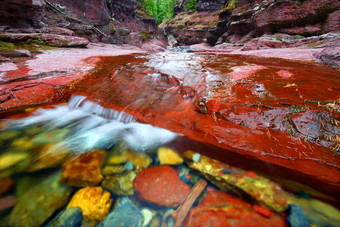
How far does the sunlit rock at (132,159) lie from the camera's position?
1.97 metres

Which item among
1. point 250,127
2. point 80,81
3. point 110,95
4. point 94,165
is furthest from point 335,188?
point 80,81

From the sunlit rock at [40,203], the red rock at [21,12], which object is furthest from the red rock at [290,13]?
the red rock at [21,12]

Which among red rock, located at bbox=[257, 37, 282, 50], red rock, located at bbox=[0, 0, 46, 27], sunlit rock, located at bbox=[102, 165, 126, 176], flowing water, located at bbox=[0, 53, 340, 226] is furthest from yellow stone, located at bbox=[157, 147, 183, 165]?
red rock, located at bbox=[0, 0, 46, 27]

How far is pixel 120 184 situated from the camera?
1745 mm

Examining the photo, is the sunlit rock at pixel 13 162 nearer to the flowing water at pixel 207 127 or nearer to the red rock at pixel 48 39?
the flowing water at pixel 207 127

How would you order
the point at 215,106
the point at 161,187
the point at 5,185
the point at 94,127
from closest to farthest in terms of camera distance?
the point at 5,185, the point at 161,187, the point at 215,106, the point at 94,127

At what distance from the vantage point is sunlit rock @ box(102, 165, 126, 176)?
1.83m

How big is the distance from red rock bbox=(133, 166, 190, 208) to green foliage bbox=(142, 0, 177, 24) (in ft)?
146

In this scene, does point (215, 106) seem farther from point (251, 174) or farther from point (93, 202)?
point (93, 202)

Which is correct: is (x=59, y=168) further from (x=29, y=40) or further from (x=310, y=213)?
(x=29, y=40)

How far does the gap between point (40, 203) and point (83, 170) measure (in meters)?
0.47

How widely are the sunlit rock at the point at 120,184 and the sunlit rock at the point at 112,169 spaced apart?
0.06 meters

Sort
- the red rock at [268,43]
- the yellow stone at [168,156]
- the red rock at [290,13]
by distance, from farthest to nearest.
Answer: the red rock at [268,43] → the red rock at [290,13] → the yellow stone at [168,156]

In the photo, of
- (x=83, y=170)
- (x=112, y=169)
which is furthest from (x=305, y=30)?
(x=83, y=170)
